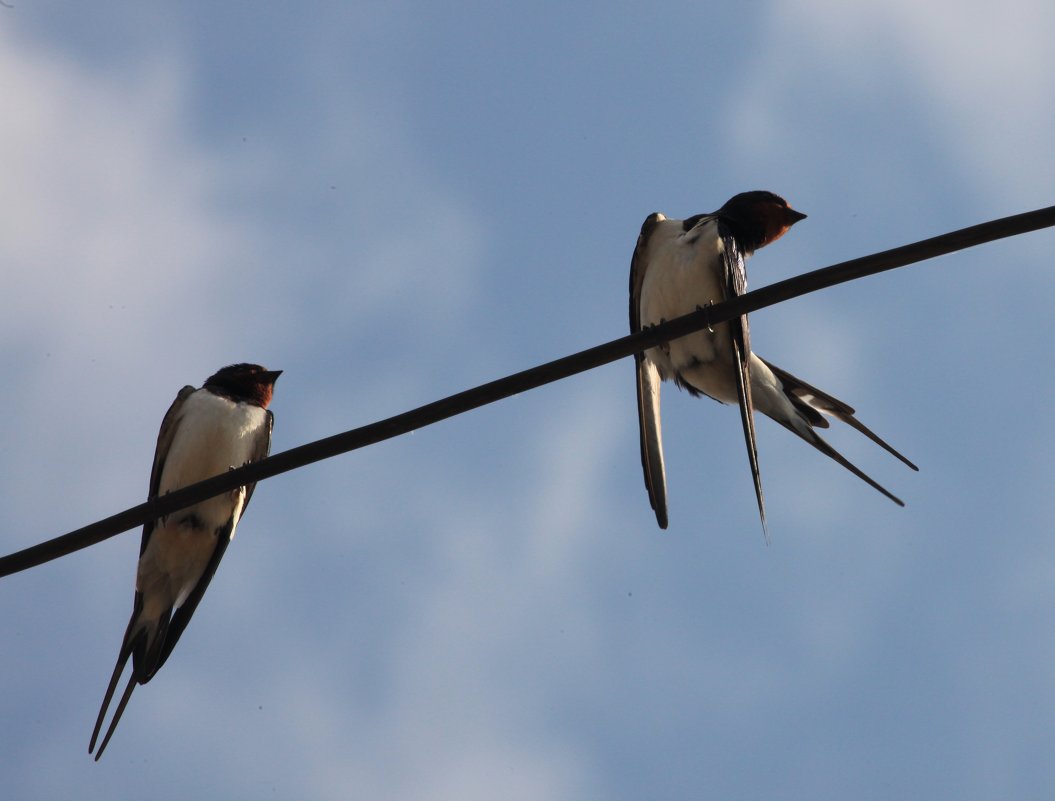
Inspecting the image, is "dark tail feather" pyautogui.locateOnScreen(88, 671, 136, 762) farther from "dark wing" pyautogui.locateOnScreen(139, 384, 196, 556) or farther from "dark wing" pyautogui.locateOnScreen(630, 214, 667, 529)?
"dark wing" pyautogui.locateOnScreen(630, 214, 667, 529)

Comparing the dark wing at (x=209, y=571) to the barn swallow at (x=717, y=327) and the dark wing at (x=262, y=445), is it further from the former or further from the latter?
the barn swallow at (x=717, y=327)

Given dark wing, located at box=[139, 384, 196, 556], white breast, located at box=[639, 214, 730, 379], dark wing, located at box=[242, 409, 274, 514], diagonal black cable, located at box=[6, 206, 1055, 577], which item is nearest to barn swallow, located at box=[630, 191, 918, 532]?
white breast, located at box=[639, 214, 730, 379]

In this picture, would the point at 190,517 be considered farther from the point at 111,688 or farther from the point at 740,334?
the point at 740,334

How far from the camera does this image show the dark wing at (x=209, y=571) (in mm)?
5621

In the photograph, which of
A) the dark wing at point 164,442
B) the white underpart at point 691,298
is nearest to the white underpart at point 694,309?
the white underpart at point 691,298

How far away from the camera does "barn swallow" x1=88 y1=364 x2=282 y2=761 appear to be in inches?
228

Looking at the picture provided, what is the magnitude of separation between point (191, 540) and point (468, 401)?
3.22 metres

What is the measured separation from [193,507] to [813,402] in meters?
2.95

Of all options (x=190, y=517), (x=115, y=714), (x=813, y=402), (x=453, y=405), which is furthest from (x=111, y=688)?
(x=813, y=402)

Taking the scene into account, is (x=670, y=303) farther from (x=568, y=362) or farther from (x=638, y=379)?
(x=568, y=362)

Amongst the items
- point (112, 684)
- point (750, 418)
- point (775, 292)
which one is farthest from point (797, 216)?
point (112, 684)

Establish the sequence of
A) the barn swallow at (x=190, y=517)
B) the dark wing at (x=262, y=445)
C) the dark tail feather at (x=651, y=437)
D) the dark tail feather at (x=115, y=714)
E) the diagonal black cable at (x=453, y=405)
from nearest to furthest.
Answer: the diagonal black cable at (x=453, y=405) → the dark tail feather at (x=115, y=714) → the dark tail feather at (x=651, y=437) → the barn swallow at (x=190, y=517) → the dark wing at (x=262, y=445)

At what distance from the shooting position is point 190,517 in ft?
19.3

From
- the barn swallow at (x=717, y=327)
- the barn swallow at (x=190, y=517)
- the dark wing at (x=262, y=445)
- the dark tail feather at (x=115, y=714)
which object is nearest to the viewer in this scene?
the dark tail feather at (x=115, y=714)
